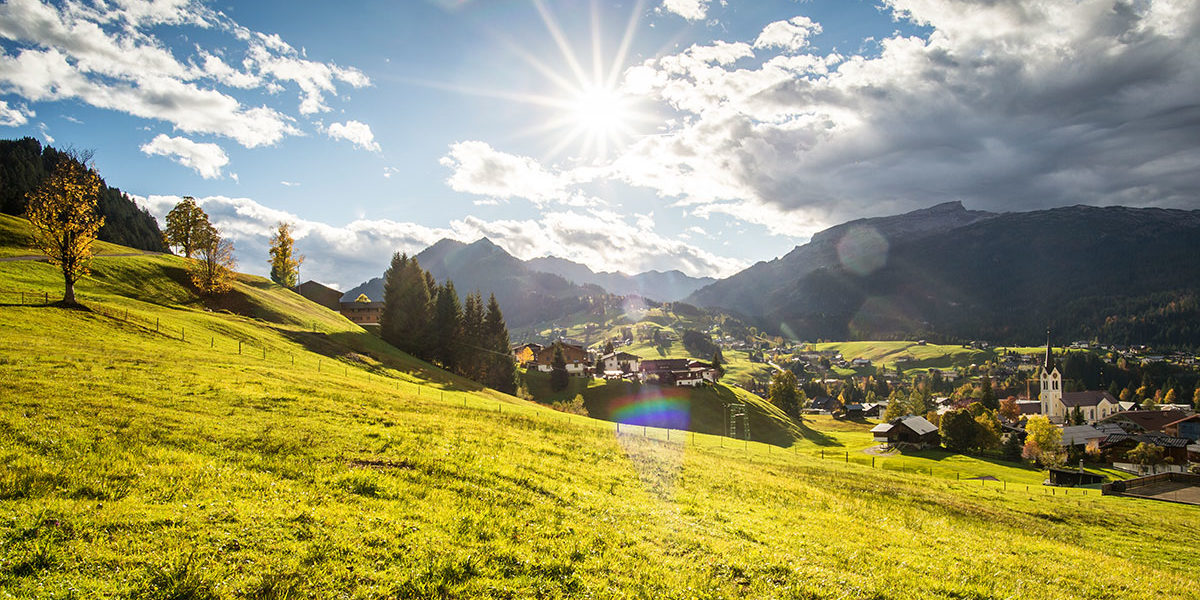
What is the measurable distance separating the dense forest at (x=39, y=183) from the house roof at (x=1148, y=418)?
829 ft

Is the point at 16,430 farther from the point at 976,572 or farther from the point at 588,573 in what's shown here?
the point at 976,572

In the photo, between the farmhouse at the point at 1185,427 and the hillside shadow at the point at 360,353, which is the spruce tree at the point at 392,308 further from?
the farmhouse at the point at 1185,427

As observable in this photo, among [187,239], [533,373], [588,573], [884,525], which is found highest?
[187,239]

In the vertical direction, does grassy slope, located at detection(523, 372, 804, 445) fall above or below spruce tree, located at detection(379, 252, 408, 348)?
below

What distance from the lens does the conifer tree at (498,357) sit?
97.0m

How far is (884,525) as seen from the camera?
24.8 meters

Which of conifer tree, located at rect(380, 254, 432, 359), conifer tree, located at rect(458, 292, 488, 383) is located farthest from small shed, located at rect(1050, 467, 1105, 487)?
conifer tree, located at rect(380, 254, 432, 359)

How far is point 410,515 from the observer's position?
15.2m

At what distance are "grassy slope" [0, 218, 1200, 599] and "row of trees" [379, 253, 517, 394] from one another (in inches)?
2262

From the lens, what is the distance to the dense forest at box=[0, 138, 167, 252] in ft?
370

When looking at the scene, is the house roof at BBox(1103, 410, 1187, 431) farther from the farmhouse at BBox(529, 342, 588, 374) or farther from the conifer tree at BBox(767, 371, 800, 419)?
the farmhouse at BBox(529, 342, 588, 374)

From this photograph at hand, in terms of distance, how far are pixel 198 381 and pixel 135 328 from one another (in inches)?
969

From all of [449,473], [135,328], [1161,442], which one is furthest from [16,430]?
[1161,442]

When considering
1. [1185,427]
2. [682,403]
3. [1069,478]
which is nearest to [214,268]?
[682,403]
